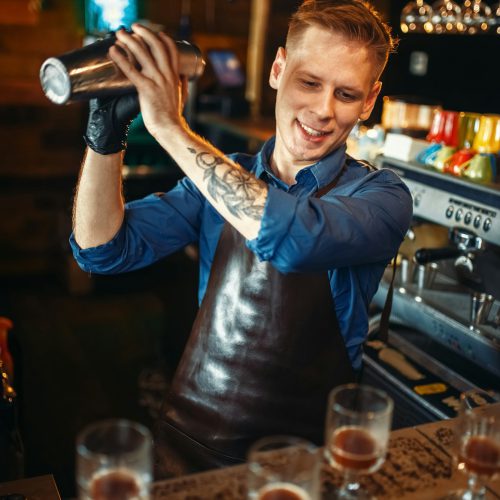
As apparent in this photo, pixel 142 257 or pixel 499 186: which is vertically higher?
pixel 499 186

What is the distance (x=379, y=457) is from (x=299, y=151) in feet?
2.64

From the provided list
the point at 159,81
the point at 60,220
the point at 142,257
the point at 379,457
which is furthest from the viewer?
the point at 60,220

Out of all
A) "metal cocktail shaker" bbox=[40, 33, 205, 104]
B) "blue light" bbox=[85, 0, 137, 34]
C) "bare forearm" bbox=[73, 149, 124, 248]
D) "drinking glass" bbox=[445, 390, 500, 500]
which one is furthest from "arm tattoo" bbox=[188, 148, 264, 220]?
"blue light" bbox=[85, 0, 137, 34]

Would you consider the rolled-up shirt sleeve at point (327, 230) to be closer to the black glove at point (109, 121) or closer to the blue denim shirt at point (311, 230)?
the blue denim shirt at point (311, 230)

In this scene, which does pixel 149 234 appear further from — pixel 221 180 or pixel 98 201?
pixel 221 180

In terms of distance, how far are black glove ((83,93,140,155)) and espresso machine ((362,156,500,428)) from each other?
116 cm

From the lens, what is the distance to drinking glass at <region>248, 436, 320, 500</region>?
1.02m

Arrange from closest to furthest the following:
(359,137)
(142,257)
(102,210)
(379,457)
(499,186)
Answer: (379,457) < (102,210) < (142,257) < (499,186) < (359,137)

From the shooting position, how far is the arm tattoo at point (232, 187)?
4.46ft

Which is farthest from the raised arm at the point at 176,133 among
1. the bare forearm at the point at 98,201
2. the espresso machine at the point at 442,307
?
the espresso machine at the point at 442,307

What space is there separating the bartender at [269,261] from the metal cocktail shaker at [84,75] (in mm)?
135

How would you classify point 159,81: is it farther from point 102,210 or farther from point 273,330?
point 273,330

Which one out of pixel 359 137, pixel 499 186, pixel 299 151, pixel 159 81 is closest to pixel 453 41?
pixel 359 137

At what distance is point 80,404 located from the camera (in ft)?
12.0
